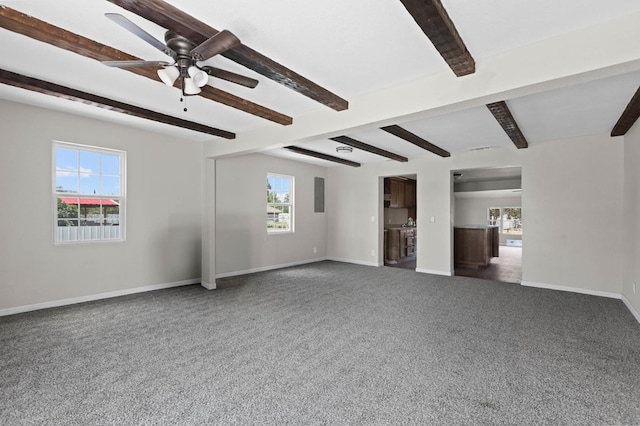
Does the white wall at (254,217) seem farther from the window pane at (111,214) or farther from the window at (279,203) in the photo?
the window pane at (111,214)

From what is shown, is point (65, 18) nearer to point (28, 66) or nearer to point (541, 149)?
point (28, 66)

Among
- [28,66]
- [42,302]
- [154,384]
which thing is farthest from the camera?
[42,302]

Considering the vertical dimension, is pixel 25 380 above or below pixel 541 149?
below

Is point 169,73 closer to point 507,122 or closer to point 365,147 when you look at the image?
point 365,147

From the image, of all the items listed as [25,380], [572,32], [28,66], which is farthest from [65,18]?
[572,32]

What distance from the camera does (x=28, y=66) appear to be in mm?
2816

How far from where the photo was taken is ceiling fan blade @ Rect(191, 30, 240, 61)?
6.29 feet

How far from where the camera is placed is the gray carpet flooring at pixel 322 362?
200cm

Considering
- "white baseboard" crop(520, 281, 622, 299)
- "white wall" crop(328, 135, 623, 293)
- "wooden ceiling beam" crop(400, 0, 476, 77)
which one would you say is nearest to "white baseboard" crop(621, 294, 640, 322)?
"white baseboard" crop(520, 281, 622, 299)

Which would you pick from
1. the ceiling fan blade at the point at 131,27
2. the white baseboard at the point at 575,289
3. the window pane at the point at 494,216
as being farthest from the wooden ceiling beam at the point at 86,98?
the window pane at the point at 494,216

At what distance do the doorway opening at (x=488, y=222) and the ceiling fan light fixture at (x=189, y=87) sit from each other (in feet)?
17.5

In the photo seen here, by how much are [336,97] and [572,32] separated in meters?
1.91

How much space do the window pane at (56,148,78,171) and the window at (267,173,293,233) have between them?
11.1 feet

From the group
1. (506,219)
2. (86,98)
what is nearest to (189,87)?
(86,98)
